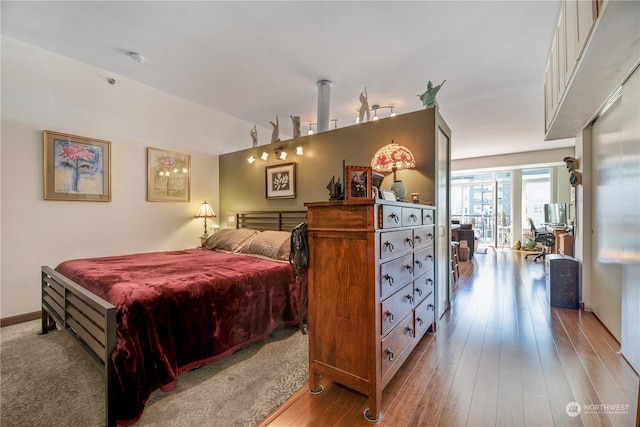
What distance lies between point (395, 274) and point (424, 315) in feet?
2.79

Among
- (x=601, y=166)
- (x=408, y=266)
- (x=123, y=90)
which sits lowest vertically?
(x=408, y=266)

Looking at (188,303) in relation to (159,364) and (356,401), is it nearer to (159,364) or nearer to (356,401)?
(159,364)

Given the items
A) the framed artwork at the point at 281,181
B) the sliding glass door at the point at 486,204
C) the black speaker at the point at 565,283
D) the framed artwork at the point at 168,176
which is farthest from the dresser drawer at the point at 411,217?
the sliding glass door at the point at 486,204

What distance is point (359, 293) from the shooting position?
4.94 feet

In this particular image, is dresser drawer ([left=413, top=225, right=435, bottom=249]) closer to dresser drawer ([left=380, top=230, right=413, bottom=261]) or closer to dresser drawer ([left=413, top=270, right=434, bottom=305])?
dresser drawer ([left=380, top=230, right=413, bottom=261])

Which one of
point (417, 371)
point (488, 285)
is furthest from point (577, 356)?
point (488, 285)

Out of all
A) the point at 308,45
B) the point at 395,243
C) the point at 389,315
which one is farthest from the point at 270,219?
the point at 389,315

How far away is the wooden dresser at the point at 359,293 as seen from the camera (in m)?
1.46

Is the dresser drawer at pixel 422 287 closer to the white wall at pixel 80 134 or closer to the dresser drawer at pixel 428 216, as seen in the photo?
the dresser drawer at pixel 428 216

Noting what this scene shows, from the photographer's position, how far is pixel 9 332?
259 cm

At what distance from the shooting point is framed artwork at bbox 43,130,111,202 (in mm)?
3033

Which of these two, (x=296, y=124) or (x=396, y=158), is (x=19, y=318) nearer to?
(x=296, y=124)

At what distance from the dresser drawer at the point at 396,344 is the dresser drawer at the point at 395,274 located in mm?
269

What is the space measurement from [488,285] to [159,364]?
4419mm
